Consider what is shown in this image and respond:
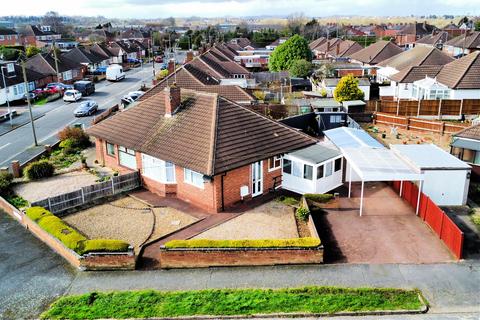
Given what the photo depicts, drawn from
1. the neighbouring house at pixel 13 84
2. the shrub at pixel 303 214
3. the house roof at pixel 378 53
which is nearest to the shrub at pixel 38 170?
the shrub at pixel 303 214

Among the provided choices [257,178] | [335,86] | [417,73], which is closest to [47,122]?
[257,178]

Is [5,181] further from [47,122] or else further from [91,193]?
[47,122]

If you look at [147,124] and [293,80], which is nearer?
[147,124]

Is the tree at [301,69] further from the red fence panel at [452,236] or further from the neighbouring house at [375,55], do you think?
the red fence panel at [452,236]

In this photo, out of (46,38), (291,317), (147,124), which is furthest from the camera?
(46,38)

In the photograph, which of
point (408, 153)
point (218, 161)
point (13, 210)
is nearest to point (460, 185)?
point (408, 153)

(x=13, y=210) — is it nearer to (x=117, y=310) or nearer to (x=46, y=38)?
(x=117, y=310)

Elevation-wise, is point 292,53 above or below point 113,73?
above
